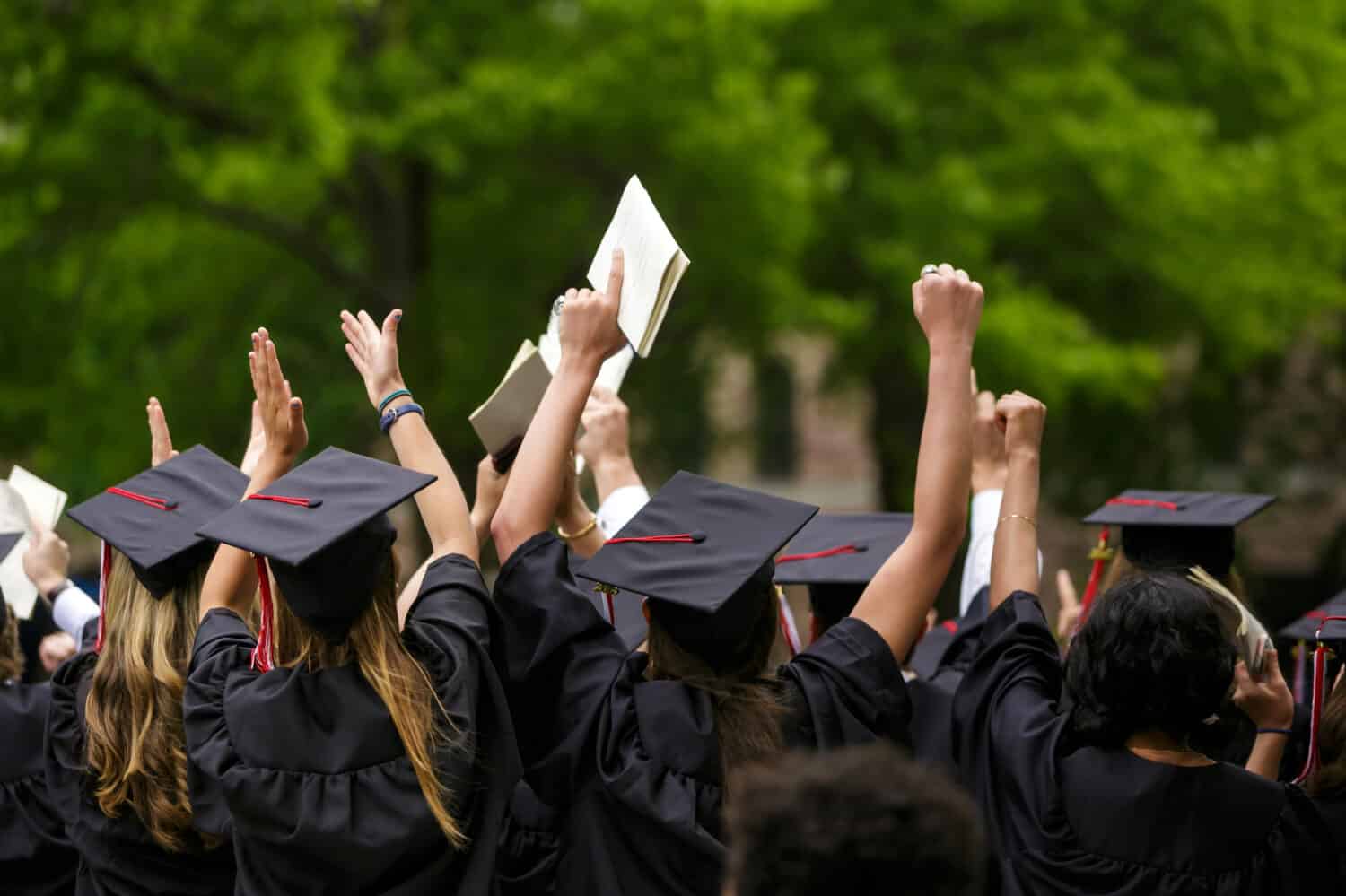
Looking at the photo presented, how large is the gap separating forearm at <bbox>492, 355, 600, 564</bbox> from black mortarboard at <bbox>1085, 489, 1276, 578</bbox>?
151 cm

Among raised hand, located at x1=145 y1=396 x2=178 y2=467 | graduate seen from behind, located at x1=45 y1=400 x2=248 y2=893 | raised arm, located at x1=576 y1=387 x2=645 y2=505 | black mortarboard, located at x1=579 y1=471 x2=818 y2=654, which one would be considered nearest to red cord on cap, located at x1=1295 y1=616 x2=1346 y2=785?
black mortarboard, located at x1=579 y1=471 x2=818 y2=654

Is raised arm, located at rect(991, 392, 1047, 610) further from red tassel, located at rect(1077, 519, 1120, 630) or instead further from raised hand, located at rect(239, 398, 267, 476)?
raised hand, located at rect(239, 398, 267, 476)

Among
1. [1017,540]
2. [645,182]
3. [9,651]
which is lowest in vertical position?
[9,651]

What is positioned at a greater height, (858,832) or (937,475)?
(937,475)

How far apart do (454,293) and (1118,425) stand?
7290 mm

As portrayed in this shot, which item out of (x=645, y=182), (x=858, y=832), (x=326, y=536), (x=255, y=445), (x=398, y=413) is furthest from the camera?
(x=645, y=182)

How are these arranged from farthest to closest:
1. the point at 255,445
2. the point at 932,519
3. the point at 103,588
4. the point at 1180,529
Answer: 1. the point at 1180,529
2. the point at 255,445
3. the point at 103,588
4. the point at 932,519

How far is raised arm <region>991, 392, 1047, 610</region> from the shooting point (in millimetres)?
3051

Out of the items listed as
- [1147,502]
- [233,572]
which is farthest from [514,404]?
[1147,502]

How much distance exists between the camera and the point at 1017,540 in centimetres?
306

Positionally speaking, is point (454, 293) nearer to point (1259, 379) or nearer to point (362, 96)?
point (362, 96)

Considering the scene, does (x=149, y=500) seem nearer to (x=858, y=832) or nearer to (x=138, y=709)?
(x=138, y=709)

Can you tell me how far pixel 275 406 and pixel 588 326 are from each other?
2.19 feet

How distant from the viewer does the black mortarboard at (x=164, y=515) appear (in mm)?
3191
